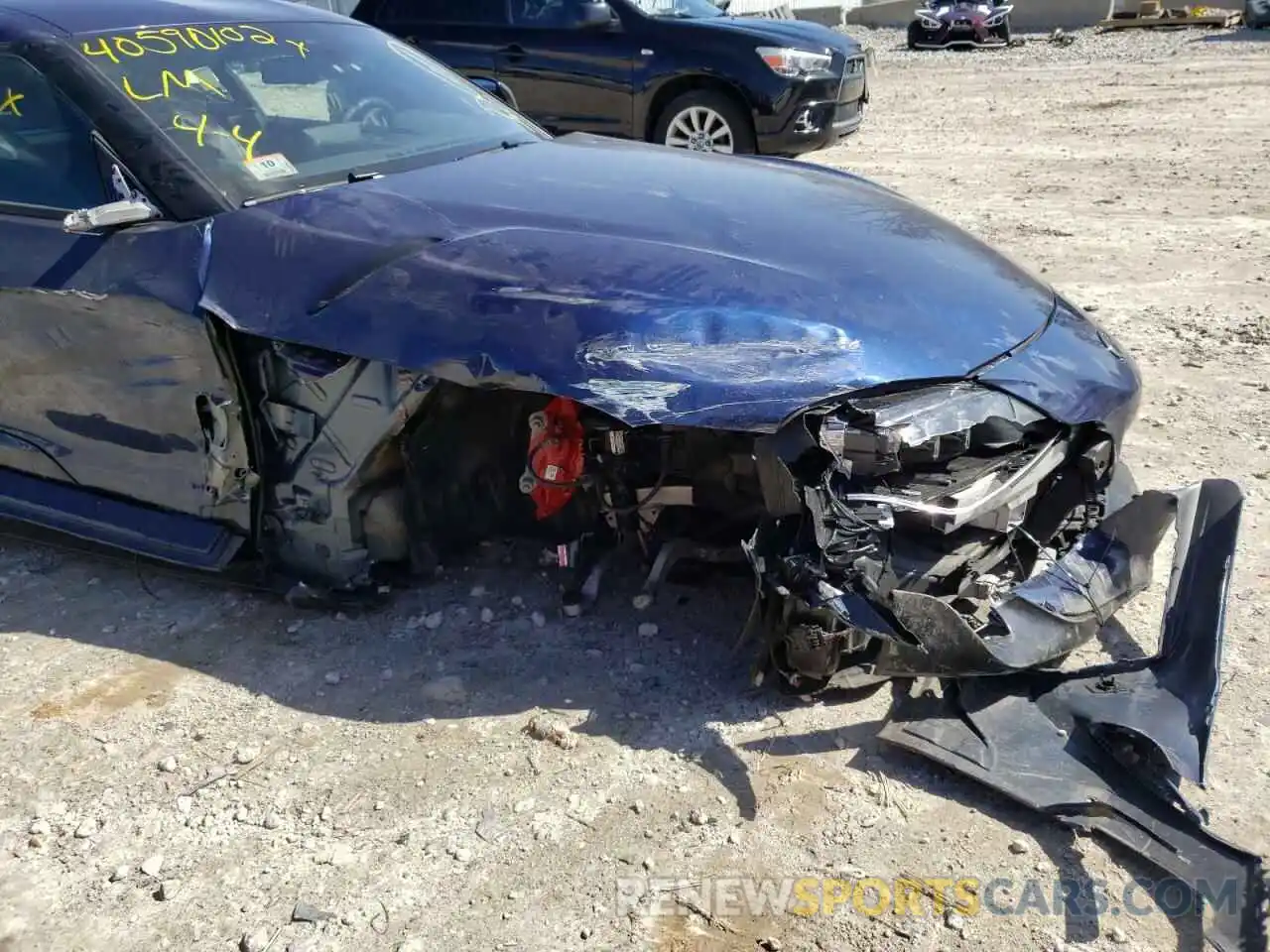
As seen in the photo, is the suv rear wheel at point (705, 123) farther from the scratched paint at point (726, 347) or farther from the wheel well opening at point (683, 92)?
the scratched paint at point (726, 347)

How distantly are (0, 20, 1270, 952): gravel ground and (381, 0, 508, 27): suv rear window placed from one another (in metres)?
6.37

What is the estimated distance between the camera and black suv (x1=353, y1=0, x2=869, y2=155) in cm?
817

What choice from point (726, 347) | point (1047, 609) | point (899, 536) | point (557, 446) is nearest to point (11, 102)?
point (557, 446)

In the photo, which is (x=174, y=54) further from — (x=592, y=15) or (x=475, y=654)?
(x=592, y=15)

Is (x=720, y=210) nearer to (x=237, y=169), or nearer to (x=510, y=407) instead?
(x=510, y=407)

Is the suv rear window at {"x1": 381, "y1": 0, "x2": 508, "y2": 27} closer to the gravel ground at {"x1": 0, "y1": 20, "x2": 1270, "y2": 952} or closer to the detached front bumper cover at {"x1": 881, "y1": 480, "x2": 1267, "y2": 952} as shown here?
the gravel ground at {"x1": 0, "y1": 20, "x2": 1270, "y2": 952}

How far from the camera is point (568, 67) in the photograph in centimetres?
837

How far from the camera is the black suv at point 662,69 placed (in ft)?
26.8

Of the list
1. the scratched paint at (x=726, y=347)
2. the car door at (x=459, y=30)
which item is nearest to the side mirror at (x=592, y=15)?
the car door at (x=459, y=30)

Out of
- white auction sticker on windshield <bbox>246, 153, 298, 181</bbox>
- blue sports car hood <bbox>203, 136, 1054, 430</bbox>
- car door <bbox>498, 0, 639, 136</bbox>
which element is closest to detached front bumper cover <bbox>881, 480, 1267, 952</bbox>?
blue sports car hood <bbox>203, 136, 1054, 430</bbox>

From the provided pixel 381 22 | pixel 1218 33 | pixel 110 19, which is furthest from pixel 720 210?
pixel 1218 33

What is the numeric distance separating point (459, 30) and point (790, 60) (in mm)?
2693

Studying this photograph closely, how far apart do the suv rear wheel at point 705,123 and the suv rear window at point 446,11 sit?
5.08ft

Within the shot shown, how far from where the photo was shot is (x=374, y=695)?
2.87 m
